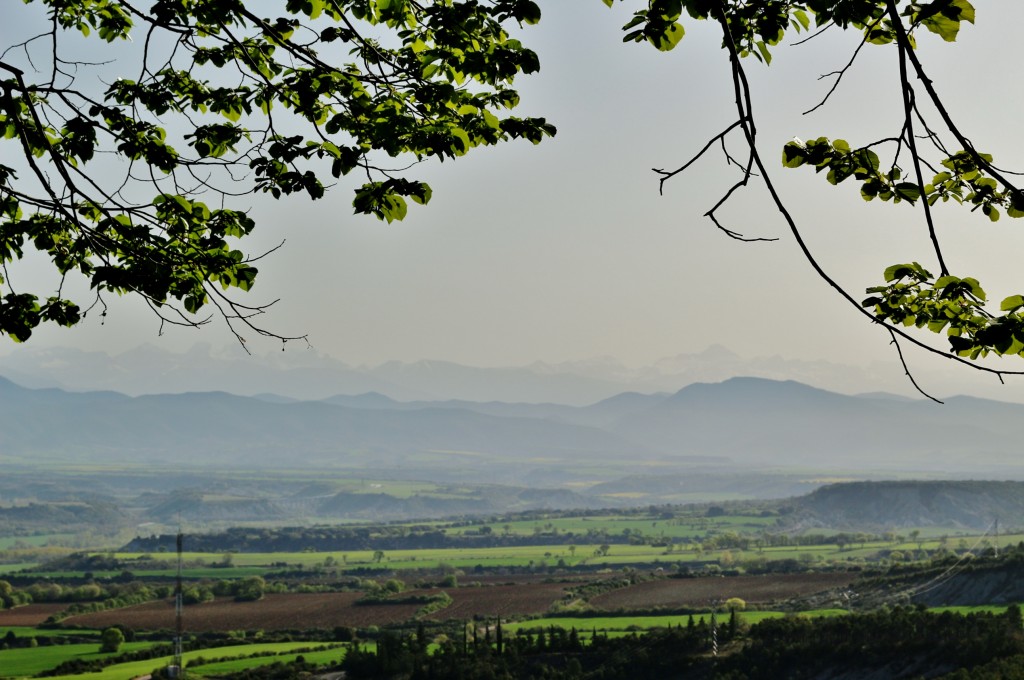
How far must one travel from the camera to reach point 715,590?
10556 centimetres

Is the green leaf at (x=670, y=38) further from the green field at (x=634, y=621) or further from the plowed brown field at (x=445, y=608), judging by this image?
the plowed brown field at (x=445, y=608)

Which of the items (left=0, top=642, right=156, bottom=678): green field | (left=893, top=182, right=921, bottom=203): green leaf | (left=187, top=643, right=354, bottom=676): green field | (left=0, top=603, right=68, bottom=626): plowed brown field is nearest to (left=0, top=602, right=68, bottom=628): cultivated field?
(left=0, top=603, right=68, bottom=626): plowed brown field

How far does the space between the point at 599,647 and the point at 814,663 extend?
48.1ft

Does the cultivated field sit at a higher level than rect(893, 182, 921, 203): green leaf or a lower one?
lower

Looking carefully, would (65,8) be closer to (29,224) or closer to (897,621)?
(29,224)

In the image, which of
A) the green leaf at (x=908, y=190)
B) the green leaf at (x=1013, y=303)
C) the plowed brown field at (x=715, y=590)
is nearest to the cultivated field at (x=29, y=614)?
the plowed brown field at (x=715, y=590)

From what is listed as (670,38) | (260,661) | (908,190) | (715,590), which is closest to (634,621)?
(715,590)

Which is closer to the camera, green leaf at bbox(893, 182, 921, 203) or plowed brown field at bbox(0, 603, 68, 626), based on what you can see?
green leaf at bbox(893, 182, 921, 203)

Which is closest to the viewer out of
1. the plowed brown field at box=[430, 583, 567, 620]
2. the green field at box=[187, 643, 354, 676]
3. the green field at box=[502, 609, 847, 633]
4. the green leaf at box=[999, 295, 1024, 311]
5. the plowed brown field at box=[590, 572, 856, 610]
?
the green leaf at box=[999, 295, 1024, 311]

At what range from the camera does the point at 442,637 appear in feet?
274

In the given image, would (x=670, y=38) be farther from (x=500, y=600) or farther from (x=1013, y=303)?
(x=500, y=600)

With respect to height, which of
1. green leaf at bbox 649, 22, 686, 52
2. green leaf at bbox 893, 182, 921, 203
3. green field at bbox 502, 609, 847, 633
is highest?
green leaf at bbox 649, 22, 686, 52

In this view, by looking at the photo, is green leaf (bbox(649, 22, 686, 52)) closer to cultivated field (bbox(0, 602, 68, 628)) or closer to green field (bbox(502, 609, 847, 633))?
green field (bbox(502, 609, 847, 633))

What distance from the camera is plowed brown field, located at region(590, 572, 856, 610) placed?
99.0m
